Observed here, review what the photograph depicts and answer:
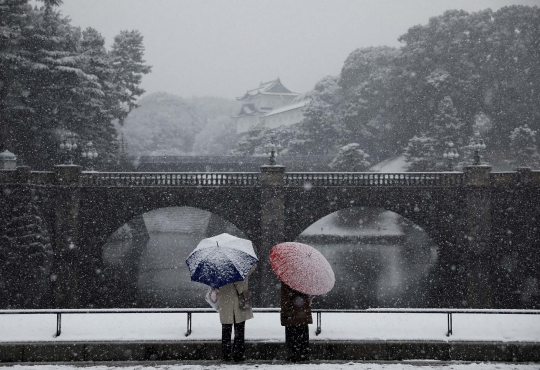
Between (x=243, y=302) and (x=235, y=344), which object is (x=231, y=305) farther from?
(x=235, y=344)

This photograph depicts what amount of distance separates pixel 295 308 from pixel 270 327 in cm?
169

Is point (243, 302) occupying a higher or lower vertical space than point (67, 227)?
higher

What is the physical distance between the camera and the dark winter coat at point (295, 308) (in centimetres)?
791

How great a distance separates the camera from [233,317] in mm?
7906

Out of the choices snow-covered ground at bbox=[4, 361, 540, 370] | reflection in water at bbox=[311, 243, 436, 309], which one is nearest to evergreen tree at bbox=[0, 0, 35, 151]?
reflection in water at bbox=[311, 243, 436, 309]

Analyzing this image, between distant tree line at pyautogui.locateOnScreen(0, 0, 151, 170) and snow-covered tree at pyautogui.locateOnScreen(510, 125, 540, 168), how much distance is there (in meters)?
35.5

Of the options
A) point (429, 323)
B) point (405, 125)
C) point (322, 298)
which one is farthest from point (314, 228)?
point (429, 323)

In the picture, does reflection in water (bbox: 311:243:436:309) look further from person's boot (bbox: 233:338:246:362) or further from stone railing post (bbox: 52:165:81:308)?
person's boot (bbox: 233:338:246:362)

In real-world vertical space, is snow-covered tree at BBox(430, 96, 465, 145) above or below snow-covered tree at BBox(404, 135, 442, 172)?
above

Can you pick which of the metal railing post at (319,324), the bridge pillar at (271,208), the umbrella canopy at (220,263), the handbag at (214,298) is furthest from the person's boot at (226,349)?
the bridge pillar at (271,208)

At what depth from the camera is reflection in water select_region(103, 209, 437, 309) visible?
28.1m

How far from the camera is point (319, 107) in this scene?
194 ft

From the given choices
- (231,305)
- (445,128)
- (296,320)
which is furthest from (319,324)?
(445,128)

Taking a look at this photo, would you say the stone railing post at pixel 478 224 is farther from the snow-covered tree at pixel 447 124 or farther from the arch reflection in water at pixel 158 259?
the snow-covered tree at pixel 447 124
